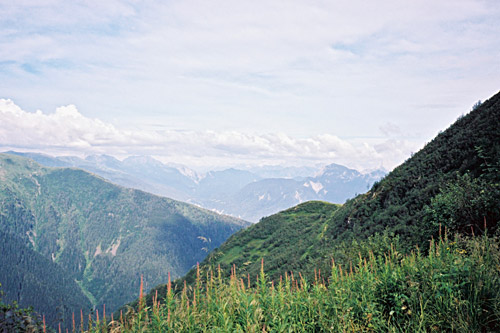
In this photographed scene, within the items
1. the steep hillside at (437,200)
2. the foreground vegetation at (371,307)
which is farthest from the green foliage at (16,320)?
the steep hillside at (437,200)

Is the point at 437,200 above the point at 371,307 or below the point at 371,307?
above

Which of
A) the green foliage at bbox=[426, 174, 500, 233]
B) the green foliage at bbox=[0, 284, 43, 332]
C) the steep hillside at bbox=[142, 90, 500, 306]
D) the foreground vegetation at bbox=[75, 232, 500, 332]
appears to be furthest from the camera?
the steep hillside at bbox=[142, 90, 500, 306]

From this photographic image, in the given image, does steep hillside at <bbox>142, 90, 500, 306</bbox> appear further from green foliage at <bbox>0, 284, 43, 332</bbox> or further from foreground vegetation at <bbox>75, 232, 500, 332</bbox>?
green foliage at <bbox>0, 284, 43, 332</bbox>

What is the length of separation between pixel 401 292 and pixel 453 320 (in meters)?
1.13

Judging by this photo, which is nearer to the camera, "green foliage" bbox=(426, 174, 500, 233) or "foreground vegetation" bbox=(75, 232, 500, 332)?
"foreground vegetation" bbox=(75, 232, 500, 332)

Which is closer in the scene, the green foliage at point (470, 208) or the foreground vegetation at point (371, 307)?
the foreground vegetation at point (371, 307)

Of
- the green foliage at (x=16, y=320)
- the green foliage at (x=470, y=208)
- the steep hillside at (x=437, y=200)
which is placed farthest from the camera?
the steep hillside at (x=437, y=200)

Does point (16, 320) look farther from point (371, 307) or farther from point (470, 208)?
point (470, 208)

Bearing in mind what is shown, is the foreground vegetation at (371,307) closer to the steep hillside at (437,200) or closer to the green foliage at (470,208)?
the steep hillside at (437,200)

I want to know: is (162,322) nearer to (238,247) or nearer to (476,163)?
(476,163)

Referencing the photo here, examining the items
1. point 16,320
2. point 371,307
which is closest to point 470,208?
point 371,307

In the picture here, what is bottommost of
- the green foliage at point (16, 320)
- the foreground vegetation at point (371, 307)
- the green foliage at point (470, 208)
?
the green foliage at point (16, 320)

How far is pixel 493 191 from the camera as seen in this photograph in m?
9.16

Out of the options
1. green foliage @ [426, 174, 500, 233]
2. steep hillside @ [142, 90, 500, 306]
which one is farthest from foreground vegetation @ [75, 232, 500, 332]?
green foliage @ [426, 174, 500, 233]
